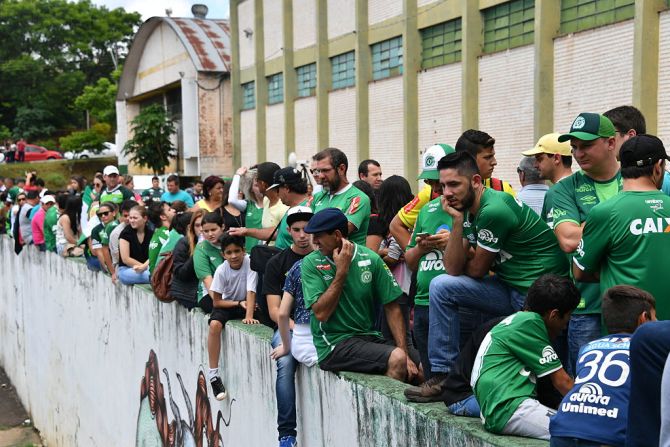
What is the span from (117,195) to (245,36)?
1525cm

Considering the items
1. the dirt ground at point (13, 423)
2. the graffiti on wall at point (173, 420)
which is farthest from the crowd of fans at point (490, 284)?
the dirt ground at point (13, 423)

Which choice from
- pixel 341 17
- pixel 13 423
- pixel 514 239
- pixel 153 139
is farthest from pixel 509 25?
pixel 153 139

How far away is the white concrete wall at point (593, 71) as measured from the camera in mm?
13469

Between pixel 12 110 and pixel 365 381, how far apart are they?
61.8 meters

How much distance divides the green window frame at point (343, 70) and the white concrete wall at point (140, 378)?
880 cm

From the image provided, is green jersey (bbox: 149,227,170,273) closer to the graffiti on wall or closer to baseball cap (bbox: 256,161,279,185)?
the graffiti on wall

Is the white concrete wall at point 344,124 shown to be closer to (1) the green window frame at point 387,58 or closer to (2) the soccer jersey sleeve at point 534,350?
(1) the green window frame at point 387,58

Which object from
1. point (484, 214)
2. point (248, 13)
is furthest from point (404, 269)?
point (248, 13)

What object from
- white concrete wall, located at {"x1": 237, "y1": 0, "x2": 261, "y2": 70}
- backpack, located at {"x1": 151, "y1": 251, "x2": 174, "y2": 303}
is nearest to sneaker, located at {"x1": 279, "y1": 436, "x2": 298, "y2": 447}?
backpack, located at {"x1": 151, "y1": 251, "x2": 174, "y2": 303}

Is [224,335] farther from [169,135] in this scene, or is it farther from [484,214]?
[169,135]

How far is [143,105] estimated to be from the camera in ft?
134

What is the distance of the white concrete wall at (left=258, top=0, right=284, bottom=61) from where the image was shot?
26083 millimetres

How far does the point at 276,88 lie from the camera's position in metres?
26.9

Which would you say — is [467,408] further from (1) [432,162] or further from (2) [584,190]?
(1) [432,162]
